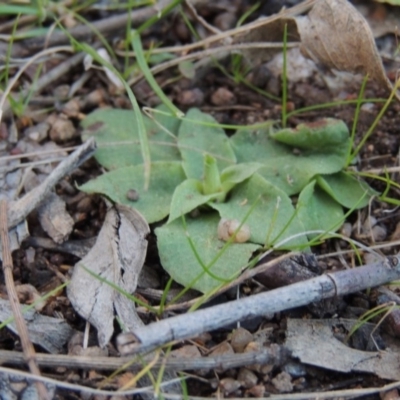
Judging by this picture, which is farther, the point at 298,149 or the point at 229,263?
the point at 298,149

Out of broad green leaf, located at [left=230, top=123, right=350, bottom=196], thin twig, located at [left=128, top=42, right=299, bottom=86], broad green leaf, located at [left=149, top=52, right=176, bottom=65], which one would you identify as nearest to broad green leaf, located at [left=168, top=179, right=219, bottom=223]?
broad green leaf, located at [left=230, top=123, right=350, bottom=196]

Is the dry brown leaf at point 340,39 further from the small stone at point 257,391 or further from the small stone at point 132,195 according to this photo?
the small stone at point 257,391

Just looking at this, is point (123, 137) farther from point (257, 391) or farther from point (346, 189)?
point (257, 391)

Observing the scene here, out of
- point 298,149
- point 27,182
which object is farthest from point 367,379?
point 27,182

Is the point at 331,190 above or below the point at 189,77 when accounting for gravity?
below

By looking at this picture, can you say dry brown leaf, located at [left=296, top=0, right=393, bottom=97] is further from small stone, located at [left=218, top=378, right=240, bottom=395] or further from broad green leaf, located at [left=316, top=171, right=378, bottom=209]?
small stone, located at [left=218, top=378, right=240, bottom=395]

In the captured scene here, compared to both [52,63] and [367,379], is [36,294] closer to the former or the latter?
[367,379]

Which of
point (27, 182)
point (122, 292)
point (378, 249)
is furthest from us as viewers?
point (27, 182)

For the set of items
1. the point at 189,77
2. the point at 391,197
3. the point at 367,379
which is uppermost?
the point at 189,77
